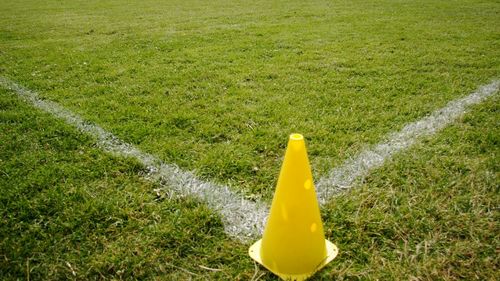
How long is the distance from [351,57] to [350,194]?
3692 millimetres

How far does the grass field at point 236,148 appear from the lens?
192 centimetres

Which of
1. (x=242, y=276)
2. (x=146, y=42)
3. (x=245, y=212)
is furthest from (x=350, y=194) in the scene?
(x=146, y=42)

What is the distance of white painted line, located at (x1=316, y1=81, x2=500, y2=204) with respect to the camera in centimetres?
251

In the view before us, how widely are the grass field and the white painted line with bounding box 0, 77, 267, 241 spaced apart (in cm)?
8

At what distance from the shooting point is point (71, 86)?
4.57 m

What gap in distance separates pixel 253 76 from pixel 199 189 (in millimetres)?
2661

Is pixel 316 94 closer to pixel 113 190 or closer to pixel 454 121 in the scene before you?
pixel 454 121

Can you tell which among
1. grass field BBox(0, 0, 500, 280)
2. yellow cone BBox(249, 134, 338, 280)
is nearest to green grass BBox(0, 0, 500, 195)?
grass field BBox(0, 0, 500, 280)

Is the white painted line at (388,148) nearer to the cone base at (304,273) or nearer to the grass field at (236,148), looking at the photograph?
the grass field at (236,148)

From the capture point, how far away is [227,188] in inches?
98.8

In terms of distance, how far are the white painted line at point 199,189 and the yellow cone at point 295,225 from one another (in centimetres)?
31

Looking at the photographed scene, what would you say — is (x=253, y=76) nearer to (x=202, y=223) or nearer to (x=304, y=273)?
(x=202, y=223)

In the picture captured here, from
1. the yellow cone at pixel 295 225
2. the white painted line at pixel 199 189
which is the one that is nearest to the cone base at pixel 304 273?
the yellow cone at pixel 295 225

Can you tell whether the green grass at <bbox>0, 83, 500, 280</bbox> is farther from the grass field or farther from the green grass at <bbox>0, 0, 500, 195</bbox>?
the green grass at <bbox>0, 0, 500, 195</bbox>
